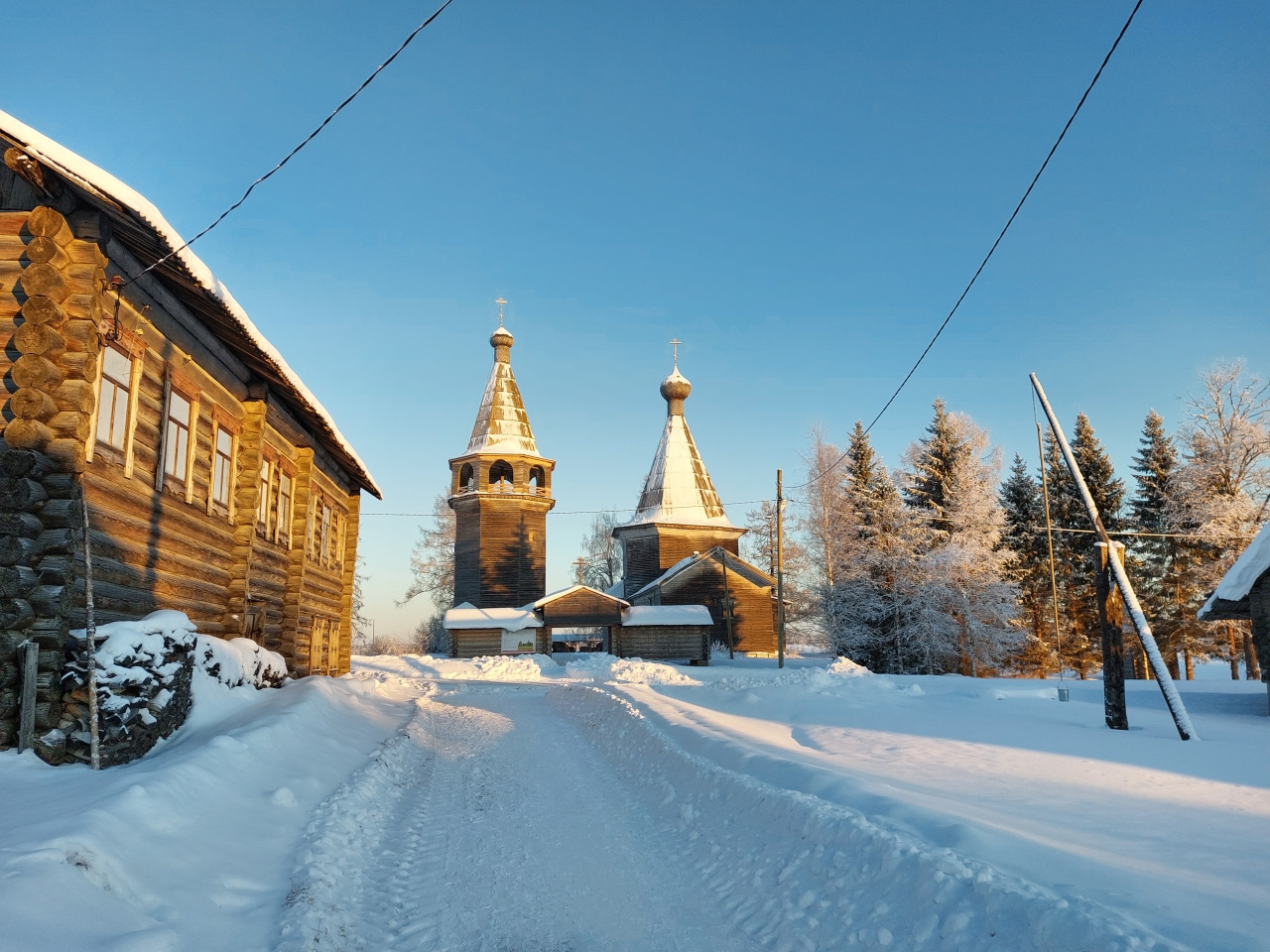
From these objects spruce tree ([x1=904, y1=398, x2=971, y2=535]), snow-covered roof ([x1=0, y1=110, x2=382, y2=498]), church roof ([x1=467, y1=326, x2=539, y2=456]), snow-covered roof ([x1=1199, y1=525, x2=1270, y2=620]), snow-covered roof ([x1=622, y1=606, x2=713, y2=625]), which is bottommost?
snow-covered roof ([x1=622, y1=606, x2=713, y2=625])

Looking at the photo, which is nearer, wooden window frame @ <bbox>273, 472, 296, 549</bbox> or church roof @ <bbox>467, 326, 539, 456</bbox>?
wooden window frame @ <bbox>273, 472, 296, 549</bbox>

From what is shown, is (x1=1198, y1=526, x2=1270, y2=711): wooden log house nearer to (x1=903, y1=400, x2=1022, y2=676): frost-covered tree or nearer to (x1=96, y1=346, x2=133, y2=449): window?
(x1=903, y1=400, x2=1022, y2=676): frost-covered tree

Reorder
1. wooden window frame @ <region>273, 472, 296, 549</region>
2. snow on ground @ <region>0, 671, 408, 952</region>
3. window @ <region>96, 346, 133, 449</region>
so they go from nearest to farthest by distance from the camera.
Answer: snow on ground @ <region>0, 671, 408, 952</region> → window @ <region>96, 346, 133, 449</region> → wooden window frame @ <region>273, 472, 296, 549</region>

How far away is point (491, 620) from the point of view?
40.7m

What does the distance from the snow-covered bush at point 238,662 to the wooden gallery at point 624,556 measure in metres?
25.6

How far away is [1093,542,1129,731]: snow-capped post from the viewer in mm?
13602

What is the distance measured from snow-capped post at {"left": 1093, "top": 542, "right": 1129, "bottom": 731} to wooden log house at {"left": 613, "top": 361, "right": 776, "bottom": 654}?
28.5 meters

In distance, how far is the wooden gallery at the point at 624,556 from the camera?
40.1 metres

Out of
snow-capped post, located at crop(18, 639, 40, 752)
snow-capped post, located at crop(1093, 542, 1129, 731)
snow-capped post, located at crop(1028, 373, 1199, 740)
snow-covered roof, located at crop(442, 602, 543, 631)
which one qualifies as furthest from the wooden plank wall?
snow-capped post, located at crop(18, 639, 40, 752)

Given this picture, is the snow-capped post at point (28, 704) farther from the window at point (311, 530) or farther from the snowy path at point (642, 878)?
the window at point (311, 530)

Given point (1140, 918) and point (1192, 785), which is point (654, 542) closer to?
point (1192, 785)

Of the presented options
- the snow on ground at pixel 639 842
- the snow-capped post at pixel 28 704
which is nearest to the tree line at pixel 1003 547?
the snow on ground at pixel 639 842

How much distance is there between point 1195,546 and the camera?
34.5 m

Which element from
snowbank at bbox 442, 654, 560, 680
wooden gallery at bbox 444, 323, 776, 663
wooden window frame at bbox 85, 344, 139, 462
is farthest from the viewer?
wooden gallery at bbox 444, 323, 776, 663
